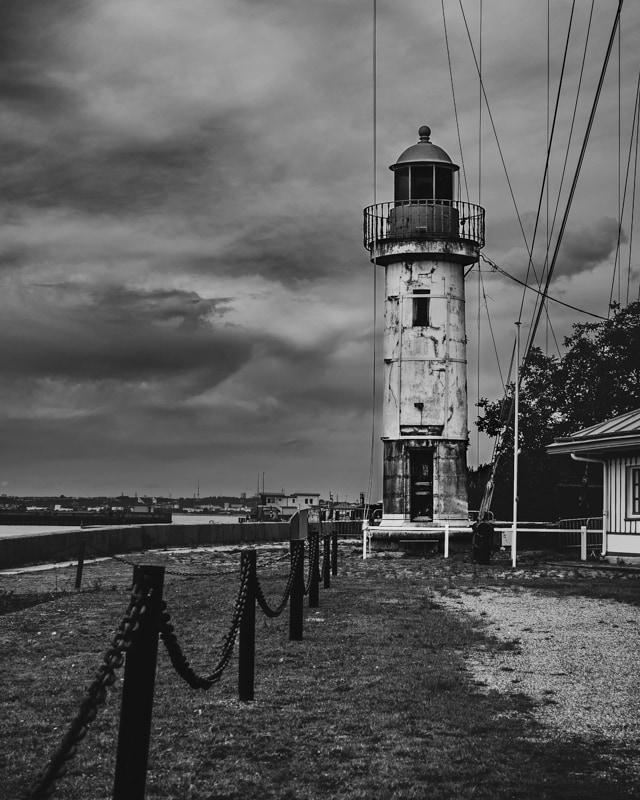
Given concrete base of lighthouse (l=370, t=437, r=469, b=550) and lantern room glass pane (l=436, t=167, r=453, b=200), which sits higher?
lantern room glass pane (l=436, t=167, r=453, b=200)

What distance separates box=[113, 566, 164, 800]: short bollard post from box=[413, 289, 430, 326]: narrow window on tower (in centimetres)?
3246

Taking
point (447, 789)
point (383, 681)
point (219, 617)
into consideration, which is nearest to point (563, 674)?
point (383, 681)

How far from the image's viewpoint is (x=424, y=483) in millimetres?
37500

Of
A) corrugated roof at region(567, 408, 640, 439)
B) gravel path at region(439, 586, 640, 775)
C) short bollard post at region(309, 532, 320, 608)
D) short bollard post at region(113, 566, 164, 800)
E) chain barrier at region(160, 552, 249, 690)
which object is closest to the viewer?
short bollard post at region(113, 566, 164, 800)

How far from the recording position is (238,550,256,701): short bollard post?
8844 mm

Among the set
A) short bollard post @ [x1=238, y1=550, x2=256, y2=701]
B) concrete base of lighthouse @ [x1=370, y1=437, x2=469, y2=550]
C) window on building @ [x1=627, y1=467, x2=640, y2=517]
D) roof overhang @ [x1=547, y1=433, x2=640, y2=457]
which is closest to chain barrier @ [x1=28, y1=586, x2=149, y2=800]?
short bollard post @ [x1=238, y1=550, x2=256, y2=701]

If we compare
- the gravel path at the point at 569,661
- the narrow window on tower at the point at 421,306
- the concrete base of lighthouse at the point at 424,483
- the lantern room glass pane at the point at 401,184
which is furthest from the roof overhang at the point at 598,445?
the lantern room glass pane at the point at 401,184

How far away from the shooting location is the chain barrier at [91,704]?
4.32 metres

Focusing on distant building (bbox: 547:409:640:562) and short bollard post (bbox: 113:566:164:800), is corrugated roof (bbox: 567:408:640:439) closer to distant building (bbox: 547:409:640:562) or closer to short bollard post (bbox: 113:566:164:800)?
distant building (bbox: 547:409:640:562)

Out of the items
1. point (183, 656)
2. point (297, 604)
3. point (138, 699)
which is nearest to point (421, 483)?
point (297, 604)

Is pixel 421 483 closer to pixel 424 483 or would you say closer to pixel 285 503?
pixel 424 483

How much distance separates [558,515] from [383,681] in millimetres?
34397

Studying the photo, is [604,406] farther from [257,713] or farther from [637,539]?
[257,713]

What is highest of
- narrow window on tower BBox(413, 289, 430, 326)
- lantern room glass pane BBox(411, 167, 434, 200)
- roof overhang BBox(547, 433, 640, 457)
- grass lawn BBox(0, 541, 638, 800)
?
lantern room glass pane BBox(411, 167, 434, 200)
